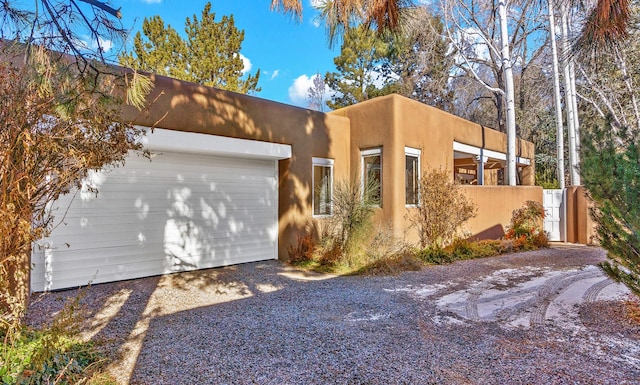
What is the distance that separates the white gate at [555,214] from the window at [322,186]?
7652 mm

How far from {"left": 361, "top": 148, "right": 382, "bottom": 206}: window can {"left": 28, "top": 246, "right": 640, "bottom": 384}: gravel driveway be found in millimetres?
2519

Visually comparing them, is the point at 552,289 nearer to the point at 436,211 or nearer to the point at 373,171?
the point at 436,211

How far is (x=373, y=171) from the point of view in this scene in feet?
30.3

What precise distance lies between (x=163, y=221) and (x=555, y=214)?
12.0 metres

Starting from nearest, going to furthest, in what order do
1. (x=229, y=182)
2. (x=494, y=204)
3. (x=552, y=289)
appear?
(x=552, y=289) < (x=229, y=182) < (x=494, y=204)

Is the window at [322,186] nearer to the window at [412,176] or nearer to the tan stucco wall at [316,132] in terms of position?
the tan stucco wall at [316,132]

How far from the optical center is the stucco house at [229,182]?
6027mm

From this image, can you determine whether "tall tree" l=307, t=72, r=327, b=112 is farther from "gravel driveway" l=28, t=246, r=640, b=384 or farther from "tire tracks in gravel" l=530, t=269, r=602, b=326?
"tire tracks in gravel" l=530, t=269, r=602, b=326

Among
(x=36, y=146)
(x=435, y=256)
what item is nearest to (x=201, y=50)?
(x=435, y=256)

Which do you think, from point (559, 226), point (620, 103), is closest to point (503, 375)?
point (559, 226)

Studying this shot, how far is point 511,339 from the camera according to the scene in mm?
3666

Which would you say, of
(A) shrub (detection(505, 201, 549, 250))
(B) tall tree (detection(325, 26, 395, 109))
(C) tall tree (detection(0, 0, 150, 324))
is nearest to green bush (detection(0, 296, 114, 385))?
(C) tall tree (detection(0, 0, 150, 324))

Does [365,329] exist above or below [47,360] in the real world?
below

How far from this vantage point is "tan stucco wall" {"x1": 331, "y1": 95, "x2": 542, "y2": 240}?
8648 mm
